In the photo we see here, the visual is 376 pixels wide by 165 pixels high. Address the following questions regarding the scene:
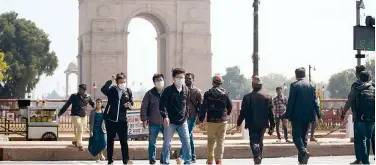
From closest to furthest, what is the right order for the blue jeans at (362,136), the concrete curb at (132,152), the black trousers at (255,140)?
the blue jeans at (362,136)
the black trousers at (255,140)
the concrete curb at (132,152)

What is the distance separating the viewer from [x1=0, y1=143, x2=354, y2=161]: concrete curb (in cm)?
1661

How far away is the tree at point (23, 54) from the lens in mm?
75125

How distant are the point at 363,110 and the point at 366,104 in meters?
0.11

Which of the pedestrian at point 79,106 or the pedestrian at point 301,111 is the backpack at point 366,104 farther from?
the pedestrian at point 79,106

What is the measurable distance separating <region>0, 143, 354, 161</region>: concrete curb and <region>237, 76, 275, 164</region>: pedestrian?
117 inches

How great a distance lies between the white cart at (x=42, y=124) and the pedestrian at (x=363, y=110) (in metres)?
9.68

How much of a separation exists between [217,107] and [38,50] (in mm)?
66053

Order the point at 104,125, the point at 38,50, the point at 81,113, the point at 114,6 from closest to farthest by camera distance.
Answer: the point at 104,125 < the point at 81,113 < the point at 114,6 < the point at 38,50

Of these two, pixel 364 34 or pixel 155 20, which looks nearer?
pixel 364 34

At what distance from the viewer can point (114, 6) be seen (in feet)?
197

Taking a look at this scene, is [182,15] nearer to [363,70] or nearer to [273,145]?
[273,145]

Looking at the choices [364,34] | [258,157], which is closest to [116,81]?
[258,157]

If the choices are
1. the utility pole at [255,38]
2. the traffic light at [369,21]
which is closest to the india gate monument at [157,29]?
the utility pole at [255,38]

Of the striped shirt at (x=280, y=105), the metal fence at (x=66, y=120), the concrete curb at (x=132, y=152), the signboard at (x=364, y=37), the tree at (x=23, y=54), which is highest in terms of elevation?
the tree at (x=23, y=54)
